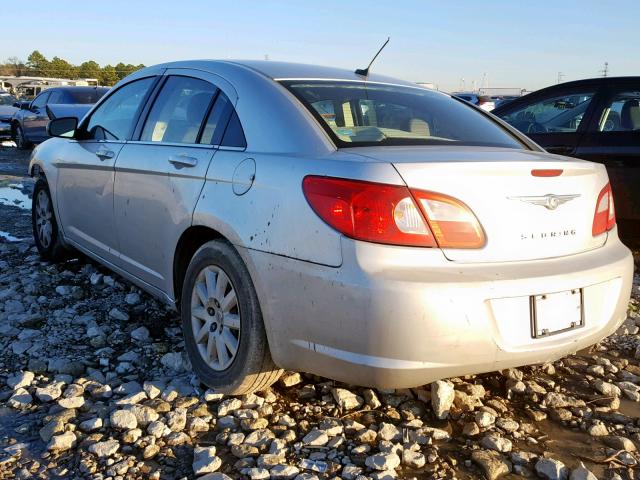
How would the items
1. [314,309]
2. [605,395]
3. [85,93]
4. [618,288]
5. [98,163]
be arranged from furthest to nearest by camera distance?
[85,93] < [98,163] < [605,395] < [618,288] < [314,309]

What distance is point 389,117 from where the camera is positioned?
3.16 meters

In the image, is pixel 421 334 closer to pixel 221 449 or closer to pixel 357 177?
pixel 357 177

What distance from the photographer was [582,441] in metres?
2.69

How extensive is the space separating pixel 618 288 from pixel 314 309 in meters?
1.35

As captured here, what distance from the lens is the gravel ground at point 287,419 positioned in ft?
7.99

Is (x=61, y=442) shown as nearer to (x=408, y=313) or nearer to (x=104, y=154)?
(x=408, y=313)

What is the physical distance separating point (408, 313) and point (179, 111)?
1906mm

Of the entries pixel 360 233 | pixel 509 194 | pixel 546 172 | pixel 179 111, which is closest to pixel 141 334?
pixel 179 111

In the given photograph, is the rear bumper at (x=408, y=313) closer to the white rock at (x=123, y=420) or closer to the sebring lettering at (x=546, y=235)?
the sebring lettering at (x=546, y=235)

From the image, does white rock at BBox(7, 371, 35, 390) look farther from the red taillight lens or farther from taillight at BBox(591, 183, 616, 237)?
taillight at BBox(591, 183, 616, 237)

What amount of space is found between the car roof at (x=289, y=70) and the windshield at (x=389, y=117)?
99mm

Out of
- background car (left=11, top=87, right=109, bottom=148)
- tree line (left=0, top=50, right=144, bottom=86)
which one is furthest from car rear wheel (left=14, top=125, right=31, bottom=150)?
tree line (left=0, top=50, right=144, bottom=86)

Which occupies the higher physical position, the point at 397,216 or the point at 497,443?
the point at 397,216

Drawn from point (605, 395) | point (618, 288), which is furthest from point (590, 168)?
point (605, 395)
